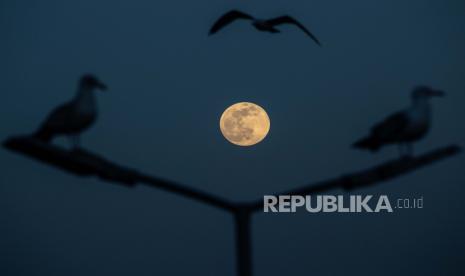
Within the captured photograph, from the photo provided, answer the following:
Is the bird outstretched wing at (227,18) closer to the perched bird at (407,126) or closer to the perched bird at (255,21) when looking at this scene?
the perched bird at (255,21)

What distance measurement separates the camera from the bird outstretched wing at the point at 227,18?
10805 millimetres

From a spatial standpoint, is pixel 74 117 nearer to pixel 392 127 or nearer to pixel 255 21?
pixel 392 127

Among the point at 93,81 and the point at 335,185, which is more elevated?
the point at 93,81

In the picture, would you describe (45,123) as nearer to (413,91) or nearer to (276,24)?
(413,91)

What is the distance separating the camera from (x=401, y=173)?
477 cm

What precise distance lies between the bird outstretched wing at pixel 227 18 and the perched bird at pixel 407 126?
512cm

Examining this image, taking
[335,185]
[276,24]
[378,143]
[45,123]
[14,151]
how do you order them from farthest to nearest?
[276,24] < [378,143] < [45,123] < [335,185] < [14,151]

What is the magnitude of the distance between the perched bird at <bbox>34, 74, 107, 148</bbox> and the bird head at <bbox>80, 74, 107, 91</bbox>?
9 centimetres

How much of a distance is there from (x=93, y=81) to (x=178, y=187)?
1.74 m

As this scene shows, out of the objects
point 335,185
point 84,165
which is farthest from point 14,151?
point 335,185

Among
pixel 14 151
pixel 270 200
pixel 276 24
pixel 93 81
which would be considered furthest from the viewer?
pixel 276 24

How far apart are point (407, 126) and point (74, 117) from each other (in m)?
3.22

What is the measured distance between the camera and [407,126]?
18.7 feet

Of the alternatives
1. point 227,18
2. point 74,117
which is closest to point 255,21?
point 227,18
